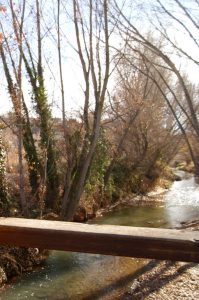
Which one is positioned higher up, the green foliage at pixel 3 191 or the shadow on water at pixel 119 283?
the green foliage at pixel 3 191

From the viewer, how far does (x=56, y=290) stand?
26.1 ft

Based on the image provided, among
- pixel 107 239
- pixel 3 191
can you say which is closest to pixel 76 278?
pixel 3 191

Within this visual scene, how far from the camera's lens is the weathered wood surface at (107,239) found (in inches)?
76.0

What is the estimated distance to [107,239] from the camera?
2.06 meters

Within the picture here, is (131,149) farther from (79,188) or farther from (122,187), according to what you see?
(79,188)

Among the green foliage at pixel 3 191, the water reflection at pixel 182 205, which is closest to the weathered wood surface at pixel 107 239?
the green foliage at pixel 3 191

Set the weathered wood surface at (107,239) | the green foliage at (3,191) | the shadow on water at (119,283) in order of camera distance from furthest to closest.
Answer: the green foliage at (3,191) → the shadow on water at (119,283) → the weathered wood surface at (107,239)

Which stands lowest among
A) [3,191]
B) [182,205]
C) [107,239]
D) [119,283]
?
[119,283]

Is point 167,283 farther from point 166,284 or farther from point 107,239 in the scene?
point 107,239

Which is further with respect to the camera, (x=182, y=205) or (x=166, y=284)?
(x=182, y=205)

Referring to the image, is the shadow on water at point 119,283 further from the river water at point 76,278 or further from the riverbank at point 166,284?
the riverbank at point 166,284

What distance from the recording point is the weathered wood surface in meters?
1.93

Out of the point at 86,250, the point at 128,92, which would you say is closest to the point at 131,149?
the point at 128,92

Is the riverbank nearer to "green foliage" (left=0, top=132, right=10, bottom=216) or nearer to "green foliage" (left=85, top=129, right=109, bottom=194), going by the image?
"green foliage" (left=0, top=132, right=10, bottom=216)
